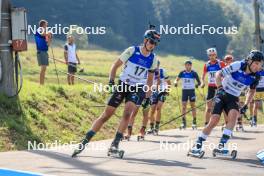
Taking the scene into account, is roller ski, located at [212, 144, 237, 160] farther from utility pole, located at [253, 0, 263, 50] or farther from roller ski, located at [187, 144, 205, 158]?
utility pole, located at [253, 0, 263, 50]

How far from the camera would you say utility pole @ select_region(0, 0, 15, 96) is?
13.5 meters

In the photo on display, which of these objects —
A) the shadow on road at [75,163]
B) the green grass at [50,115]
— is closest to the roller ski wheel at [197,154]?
the shadow on road at [75,163]

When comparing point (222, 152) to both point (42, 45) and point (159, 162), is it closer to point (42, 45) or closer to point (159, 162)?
point (159, 162)

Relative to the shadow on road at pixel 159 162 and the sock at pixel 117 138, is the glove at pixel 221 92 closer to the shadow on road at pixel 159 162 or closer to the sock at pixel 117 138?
the shadow on road at pixel 159 162

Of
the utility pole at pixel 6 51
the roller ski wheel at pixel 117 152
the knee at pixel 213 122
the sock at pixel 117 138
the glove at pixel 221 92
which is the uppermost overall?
the utility pole at pixel 6 51

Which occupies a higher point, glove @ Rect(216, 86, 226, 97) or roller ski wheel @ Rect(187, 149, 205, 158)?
glove @ Rect(216, 86, 226, 97)

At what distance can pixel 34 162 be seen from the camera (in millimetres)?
9484

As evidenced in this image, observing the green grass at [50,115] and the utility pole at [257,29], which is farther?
the utility pole at [257,29]

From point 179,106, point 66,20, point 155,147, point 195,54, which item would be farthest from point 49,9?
point 155,147

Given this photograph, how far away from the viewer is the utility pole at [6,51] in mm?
13531

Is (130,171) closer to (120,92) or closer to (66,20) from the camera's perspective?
(120,92)

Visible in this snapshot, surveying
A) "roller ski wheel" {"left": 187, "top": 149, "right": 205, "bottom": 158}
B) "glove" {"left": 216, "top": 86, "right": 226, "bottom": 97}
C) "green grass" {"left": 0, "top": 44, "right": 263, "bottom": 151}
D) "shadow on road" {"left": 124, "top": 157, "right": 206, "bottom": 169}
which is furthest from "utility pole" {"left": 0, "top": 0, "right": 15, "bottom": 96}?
"glove" {"left": 216, "top": 86, "right": 226, "bottom": 97}

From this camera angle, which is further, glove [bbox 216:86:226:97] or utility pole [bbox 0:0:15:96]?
utility pole [bbox 0:0:15:96]

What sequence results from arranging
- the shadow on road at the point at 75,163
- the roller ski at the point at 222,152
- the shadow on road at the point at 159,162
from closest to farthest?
the shadow on road at the point at 75,163, the shadow on road at the point at 159,162, the roller ski at the point at 222,152
